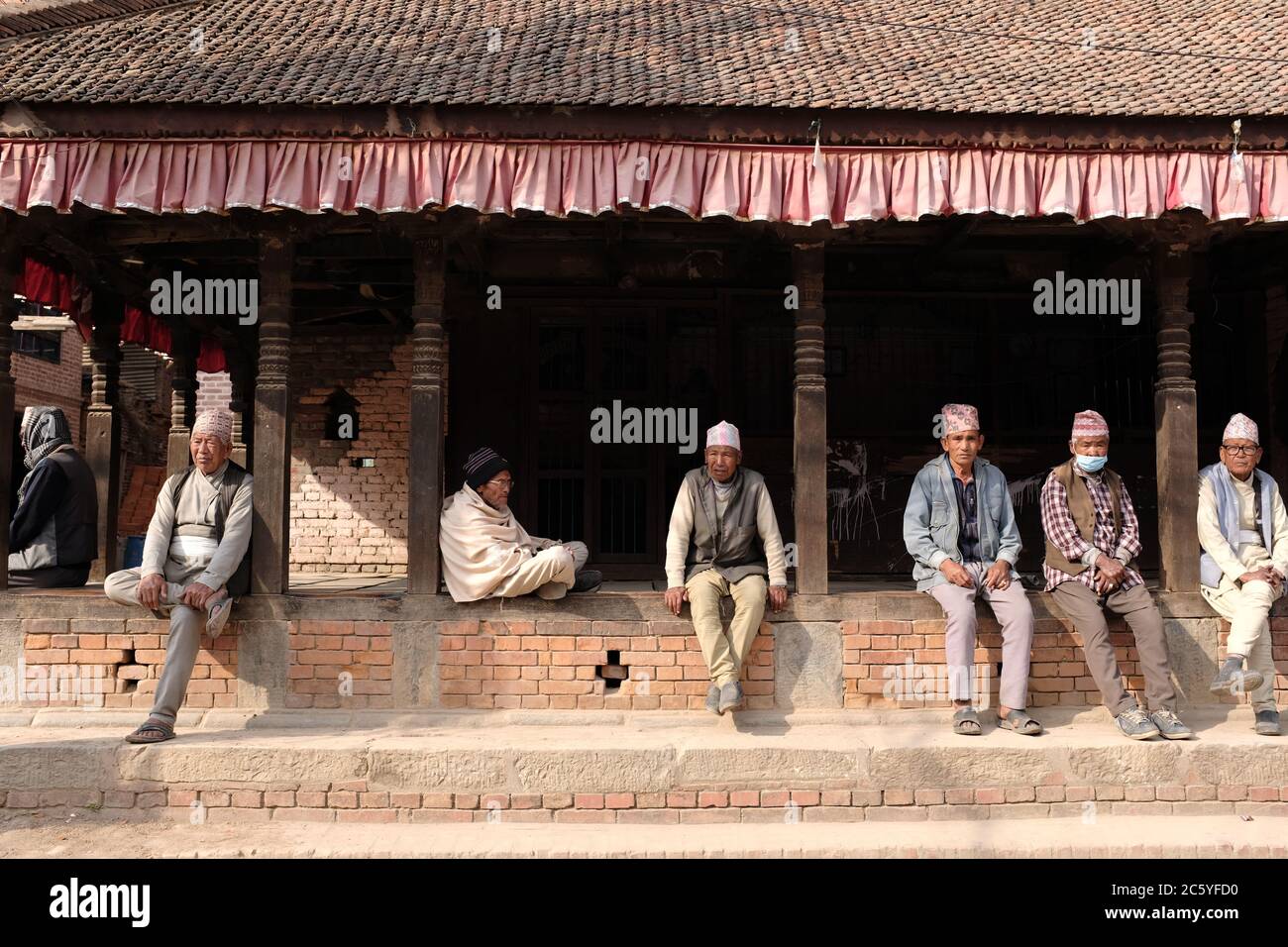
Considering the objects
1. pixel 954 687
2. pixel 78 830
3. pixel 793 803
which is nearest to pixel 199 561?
pixel 78 830

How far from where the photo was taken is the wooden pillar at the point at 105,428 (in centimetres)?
924

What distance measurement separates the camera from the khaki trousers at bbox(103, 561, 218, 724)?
5.42m

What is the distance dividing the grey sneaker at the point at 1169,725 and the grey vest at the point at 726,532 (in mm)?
2477

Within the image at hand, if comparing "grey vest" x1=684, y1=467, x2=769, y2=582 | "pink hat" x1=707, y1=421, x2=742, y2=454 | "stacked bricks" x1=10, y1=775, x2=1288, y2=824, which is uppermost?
"pink hat" x1=707, y1=421, x2=742, y2=454

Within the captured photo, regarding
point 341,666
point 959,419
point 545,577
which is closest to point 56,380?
point 341,666

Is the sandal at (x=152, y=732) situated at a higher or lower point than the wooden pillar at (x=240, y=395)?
lower

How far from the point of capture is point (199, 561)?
19.1 ft

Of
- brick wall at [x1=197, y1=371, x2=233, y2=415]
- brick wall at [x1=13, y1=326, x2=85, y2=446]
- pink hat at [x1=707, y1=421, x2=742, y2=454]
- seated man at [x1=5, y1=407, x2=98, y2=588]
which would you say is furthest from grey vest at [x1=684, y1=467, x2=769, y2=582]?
brick wall at [x1=13, y1=326, x2=85, y2=446]

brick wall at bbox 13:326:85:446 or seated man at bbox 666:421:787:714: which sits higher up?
brick wall at bbox 13:326:85:446

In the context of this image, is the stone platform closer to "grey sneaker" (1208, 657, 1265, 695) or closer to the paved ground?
the paved ground

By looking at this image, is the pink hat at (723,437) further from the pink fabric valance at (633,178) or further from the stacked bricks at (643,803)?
the stacked bricks at (643,803)

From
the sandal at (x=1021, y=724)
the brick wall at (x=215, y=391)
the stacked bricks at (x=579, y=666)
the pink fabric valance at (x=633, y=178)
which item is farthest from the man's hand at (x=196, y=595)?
the brick wall at (x=215, y=391)

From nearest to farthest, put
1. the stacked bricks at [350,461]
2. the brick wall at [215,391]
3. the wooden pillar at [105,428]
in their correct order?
the wooden pillar at [105,428] → the stacked bricks at [350,461] → the brick wall at [215,391]

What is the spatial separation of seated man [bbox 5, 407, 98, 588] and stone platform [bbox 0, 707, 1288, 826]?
1712mm
